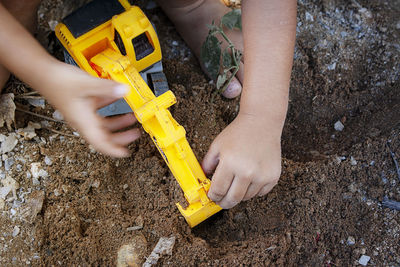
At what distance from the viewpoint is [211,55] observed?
5.22 feet

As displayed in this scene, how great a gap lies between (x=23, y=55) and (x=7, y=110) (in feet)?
1.43

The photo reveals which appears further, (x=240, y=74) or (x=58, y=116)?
(x=240, y=74)

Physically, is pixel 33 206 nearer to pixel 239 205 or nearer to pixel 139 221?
pixel 139 221

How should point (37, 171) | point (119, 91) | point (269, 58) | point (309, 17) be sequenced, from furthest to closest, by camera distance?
point (309, 17) < point (37, 171) < point (269, 58) < point (119, 91)

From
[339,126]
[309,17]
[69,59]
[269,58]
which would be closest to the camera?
[269,58]

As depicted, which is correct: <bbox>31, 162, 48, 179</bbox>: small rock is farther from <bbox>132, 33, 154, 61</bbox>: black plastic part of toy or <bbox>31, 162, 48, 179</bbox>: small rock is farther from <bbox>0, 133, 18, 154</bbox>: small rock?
<bbox>132, 33, 154, 61</bbox>: black plastic part of toy

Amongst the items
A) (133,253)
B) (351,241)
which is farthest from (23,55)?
(351,241)

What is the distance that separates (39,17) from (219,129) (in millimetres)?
926

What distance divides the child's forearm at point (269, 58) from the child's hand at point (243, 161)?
49mm

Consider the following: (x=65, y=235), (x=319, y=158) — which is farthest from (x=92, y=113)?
(x=319, y=158)

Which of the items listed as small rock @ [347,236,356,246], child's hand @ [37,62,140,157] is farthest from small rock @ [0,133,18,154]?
small rock @ [347,236,356,246]

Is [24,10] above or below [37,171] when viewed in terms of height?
above

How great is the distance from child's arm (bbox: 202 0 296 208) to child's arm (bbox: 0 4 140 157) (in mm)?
281

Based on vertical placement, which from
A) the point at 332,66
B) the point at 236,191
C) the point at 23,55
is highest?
the point at 23,55
